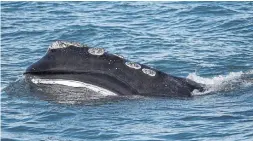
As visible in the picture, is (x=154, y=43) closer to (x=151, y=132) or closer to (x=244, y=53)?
(x=244, y=53)

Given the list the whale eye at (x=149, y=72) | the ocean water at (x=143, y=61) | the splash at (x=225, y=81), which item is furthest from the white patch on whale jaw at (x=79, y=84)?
the splash at (x=225, y=81)

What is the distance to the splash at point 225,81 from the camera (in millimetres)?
12172

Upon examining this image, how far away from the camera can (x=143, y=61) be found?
16047 mm

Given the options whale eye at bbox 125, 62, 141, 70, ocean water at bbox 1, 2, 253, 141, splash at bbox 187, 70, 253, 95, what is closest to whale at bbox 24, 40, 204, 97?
whale eye at bbox 125, 62, 141, 70

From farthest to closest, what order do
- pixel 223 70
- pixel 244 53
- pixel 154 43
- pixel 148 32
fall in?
pixel 148 32 → pixel 154 43 → pixel 244 53 → pixel 223 70

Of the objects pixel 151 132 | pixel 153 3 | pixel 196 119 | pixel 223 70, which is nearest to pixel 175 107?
pixel 196 119

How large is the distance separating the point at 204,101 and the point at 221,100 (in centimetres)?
35

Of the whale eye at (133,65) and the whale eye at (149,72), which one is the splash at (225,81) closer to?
the whale eye at (149,72)

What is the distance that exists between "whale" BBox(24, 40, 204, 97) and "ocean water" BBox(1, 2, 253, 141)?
218mm

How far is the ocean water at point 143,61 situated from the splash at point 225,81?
0.02 m

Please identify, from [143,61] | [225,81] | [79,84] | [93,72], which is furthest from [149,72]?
[143,61]

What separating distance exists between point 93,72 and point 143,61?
17.2 feet

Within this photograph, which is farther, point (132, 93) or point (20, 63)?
point (20, 63)

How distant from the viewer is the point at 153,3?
79.5 feet
